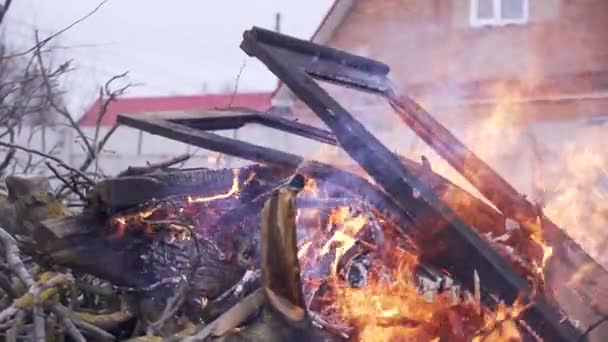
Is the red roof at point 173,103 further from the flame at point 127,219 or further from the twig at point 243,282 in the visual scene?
the flame at point 127,219

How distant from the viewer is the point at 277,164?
306 centimetres

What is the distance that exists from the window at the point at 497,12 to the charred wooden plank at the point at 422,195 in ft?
29.5

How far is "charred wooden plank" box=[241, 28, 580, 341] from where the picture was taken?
281 cm

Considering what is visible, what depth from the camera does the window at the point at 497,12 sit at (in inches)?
455

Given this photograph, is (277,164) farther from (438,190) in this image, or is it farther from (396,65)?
(396,65)

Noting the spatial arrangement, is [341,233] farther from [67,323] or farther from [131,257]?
[67,323]

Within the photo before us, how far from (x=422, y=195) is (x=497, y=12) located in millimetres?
9444

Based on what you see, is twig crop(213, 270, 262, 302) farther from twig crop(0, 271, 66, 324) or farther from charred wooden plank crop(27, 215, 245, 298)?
twig crop(0, 271, 66, 324)

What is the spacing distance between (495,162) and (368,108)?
147 inches

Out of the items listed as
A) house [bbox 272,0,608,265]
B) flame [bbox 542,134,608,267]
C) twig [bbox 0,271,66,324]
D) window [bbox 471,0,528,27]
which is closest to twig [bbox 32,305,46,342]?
twig [bbox 0,271,66,324]

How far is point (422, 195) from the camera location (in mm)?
2881

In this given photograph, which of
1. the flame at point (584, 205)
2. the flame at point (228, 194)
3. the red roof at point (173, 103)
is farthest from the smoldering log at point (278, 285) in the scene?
the red roof at point (173, 103)

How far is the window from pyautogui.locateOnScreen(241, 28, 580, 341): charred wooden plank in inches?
354

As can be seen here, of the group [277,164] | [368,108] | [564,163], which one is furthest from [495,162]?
[277,164]
